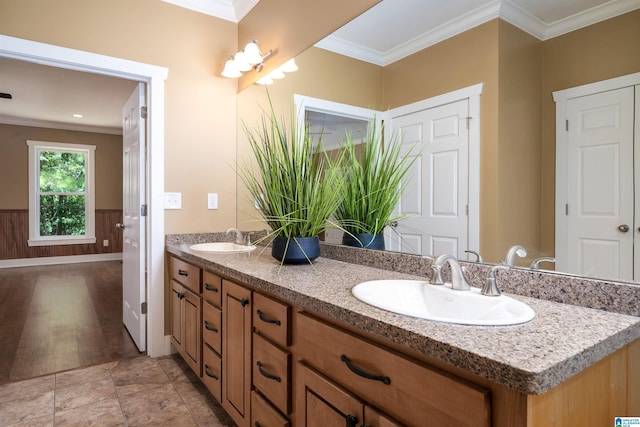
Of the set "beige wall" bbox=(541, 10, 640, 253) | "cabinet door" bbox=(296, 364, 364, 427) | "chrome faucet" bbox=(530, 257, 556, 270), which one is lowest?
"cabinet door" bbox=(296, 364, 364, 427)

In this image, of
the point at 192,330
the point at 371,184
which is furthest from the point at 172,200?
the point at 371,184

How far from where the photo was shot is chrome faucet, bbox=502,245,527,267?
115 centimetres

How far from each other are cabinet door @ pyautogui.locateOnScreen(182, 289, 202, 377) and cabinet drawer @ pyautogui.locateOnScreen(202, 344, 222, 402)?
0.22ft

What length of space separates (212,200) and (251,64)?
Answer: 102 centimetres

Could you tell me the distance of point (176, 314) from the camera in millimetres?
2420

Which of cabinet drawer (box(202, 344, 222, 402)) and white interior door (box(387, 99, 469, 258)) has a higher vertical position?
white interior door (box(387, 99, 469, 258))

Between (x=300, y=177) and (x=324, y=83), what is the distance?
0.71 metres

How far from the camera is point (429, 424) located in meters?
0.75

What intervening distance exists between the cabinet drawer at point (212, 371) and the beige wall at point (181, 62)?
1.05 metres

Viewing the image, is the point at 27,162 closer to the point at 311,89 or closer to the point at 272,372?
the point at 311,89

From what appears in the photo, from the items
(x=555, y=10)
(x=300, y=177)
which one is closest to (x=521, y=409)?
(x=555, y=10)

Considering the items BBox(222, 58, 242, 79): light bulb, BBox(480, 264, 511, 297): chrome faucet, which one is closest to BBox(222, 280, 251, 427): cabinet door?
BBox(480, 264, 511, 297): chrome faucet

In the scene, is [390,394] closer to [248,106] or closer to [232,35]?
[248,106]

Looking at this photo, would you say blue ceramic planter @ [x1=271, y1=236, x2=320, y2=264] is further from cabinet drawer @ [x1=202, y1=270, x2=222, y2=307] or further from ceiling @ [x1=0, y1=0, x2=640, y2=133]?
ceiling @ [x1=0, y1=0, x2=640, y2=133]
